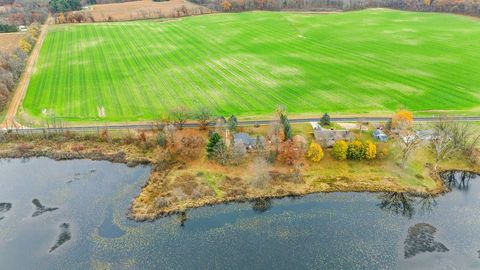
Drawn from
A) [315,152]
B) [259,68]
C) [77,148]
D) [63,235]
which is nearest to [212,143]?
[315,152]

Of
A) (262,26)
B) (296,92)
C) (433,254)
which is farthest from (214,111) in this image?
(262,26)

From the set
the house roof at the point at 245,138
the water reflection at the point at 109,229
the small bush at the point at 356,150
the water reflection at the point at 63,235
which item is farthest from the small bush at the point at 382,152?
the water reflection at the point at 63,235

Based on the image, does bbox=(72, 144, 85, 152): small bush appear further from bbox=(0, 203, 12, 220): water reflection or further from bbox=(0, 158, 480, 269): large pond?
bbox=(0, 203, 12, 220): water reflection

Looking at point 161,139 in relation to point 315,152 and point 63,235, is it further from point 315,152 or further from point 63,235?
point 315,152

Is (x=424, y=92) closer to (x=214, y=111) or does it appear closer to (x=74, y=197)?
(x=214, y=111)

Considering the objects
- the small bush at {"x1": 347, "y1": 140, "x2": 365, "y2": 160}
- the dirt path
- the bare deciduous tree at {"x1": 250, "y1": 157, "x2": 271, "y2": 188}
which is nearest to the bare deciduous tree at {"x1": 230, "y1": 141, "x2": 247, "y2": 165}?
the bare deciduous tree at {"x1": 250, "y1": 157, "x2": 271, "y2": 188}
